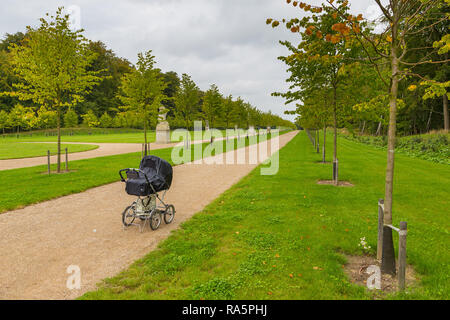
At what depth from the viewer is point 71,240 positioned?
5.75 m

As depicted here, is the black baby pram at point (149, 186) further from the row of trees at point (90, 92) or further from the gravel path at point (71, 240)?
the row of trees at point (90, 92)

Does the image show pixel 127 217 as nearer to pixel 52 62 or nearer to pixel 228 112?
pixel 52 62

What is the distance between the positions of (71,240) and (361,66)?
8656mm

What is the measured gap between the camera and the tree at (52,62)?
12.3 metres

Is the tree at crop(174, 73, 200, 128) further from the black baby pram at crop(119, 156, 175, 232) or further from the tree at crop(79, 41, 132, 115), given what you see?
the tree at crop(79, 41, 132, 115)

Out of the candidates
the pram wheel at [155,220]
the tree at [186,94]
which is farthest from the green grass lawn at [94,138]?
the pram wheel at [155,220]

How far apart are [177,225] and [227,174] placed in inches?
281

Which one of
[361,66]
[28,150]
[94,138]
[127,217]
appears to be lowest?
[127,217]

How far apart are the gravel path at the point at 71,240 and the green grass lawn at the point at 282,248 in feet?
1.37

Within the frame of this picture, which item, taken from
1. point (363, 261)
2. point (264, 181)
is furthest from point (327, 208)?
point (264, 181)

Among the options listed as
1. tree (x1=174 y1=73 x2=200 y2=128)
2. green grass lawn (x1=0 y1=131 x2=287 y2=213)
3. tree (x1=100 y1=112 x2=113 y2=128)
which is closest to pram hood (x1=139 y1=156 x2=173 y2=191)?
green grass lawn (x1=0 y1=131 x2=287 y2=213)

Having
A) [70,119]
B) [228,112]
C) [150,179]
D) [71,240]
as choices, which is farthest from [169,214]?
[70,119]

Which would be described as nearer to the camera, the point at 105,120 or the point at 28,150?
the point at 28,150

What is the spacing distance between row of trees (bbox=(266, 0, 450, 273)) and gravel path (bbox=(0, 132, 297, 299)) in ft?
15.0
